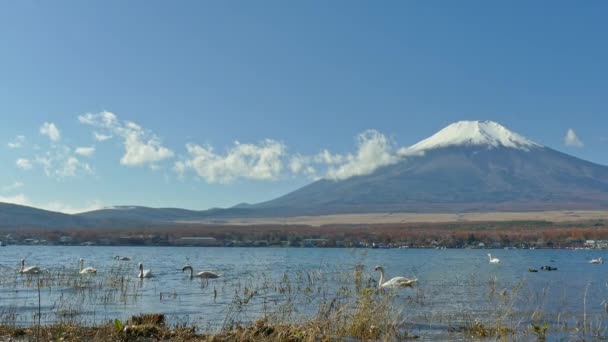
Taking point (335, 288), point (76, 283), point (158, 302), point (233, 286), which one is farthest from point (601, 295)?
point (76, 283)

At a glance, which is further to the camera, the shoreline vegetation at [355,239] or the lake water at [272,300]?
the shoreline vegetation at [355,239]

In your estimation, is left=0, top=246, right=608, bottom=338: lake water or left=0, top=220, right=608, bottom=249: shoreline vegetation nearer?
left=0, top=246, right=608, bottom=338: lake water

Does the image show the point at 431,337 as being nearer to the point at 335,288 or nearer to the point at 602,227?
the point at 335,288

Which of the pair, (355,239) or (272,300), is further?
(355,239)

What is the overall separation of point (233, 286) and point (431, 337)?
18.1 meters

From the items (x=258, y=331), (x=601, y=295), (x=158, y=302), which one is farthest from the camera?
(x=601, y=295)

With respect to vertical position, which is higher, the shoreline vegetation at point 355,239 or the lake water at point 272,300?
the shoreline vegetation at point 355,239

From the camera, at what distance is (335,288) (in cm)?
3409

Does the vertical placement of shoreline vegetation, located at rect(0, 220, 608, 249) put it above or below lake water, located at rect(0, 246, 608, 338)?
above

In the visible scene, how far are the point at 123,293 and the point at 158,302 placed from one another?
2.91 metres

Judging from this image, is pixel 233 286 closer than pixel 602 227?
Yes

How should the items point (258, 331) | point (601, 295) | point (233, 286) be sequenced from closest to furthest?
point (258, 331) < point (601, 295) < point (233, 286)

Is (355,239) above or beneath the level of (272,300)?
above

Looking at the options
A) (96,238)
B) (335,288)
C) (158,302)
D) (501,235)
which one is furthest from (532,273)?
(96,238)
